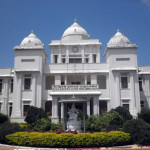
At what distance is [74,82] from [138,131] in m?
18.0

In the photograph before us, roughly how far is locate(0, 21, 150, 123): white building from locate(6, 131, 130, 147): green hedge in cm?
1097

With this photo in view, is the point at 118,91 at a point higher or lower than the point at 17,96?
higher

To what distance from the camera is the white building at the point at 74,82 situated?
26969 mm

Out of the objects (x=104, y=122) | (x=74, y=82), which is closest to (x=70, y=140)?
(x=104, y=122)

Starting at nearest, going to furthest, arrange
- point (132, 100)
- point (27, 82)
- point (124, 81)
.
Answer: point (132, 100) < point (124, 81) < point (27, 82)

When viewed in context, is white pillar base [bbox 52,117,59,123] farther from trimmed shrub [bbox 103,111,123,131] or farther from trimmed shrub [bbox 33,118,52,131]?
trimmed shrub [bbox 103,111,123,131]

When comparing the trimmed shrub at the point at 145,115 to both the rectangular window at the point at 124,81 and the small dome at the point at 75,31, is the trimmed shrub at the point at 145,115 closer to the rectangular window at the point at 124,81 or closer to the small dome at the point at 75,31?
the rectangular window at the point at 124,81

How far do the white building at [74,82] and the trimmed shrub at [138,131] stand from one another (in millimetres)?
10026

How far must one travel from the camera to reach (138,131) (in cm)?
1590

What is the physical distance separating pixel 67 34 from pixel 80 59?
19.0 ft

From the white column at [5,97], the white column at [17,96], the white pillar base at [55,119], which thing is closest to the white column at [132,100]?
the white pillar base at [55,119]

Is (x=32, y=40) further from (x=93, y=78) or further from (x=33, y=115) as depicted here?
(x=33, y=115)

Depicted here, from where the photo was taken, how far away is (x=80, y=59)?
35406 mm

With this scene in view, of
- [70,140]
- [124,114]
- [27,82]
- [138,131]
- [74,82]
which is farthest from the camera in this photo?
[74,82]
